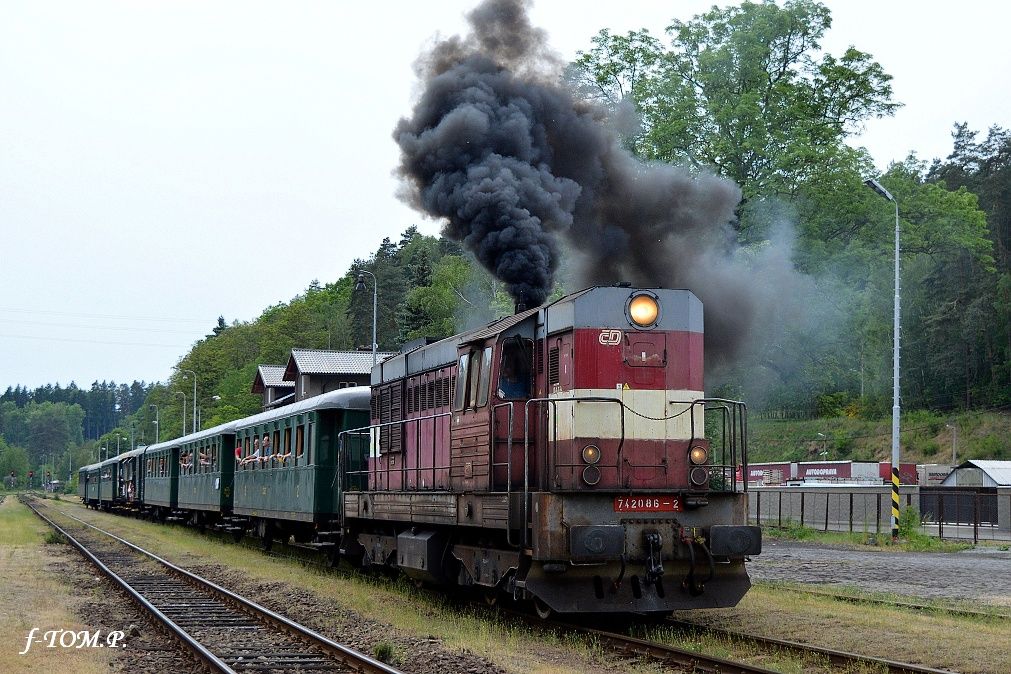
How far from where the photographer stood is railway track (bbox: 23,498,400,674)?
34.8ft

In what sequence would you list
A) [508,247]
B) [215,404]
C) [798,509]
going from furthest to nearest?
[215,404], [798,509], [508,247]

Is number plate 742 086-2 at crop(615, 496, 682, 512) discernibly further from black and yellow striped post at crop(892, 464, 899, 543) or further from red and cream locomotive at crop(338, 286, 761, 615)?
black and yellow striped post at crop(892, 464, 899, 543)

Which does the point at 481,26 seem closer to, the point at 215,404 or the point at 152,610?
the point at 152,610

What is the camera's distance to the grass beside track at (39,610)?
1045 centimetres

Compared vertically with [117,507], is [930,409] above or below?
above

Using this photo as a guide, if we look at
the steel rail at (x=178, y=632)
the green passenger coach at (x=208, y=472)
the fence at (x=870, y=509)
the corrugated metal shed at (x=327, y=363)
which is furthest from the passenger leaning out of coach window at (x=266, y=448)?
the corrugated metal shed at (x=327, y=363)

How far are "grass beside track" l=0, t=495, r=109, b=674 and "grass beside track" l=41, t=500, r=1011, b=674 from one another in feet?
11.4

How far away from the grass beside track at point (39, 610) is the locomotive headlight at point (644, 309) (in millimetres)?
6544

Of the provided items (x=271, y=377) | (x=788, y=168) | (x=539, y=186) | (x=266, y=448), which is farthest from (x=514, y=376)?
(x=271, y=377)

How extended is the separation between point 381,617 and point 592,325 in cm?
463

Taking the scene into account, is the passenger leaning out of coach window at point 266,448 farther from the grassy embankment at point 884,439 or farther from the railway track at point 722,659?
the grassy embankment at point 884,439

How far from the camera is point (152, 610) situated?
46.8 feet

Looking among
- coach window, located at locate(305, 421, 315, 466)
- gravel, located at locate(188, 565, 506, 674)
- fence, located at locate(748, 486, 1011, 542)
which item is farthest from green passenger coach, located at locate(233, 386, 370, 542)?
fence, located at locate(748, 486, 1011, 542)

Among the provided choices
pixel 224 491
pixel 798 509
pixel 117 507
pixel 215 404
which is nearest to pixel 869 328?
pixel 798 509
